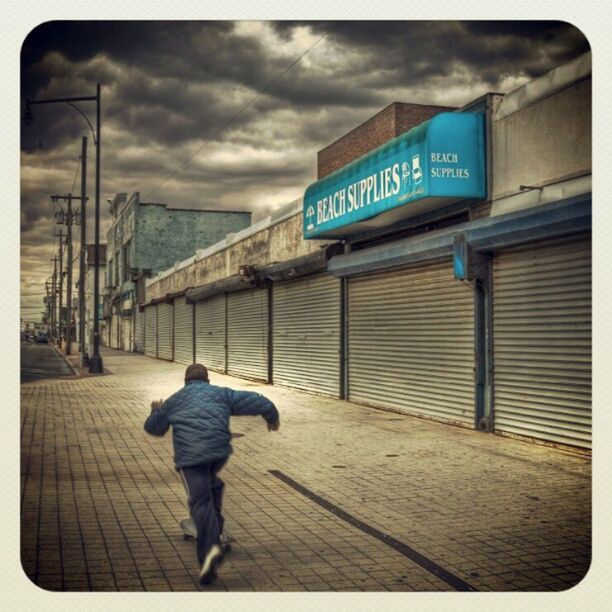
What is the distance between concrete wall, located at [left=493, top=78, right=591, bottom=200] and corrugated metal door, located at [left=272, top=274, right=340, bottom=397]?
6562mm

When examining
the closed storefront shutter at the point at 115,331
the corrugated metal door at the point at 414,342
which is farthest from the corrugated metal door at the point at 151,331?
the corrugated metal door at the point at 414,342

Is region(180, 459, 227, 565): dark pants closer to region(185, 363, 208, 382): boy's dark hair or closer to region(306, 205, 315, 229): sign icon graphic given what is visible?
region(185, 363, 208, 382): boy's dark hair

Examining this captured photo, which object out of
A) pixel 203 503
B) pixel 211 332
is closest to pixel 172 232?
pixel 211 332

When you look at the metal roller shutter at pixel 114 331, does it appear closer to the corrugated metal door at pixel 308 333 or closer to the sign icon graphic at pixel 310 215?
the corrugated metal door at pixel 308 333

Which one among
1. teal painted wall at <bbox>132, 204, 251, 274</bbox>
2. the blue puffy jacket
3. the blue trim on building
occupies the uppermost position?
teal painted wall at <bbox>132, 204, 251, 274</bbox>

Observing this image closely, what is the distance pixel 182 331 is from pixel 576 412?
89.3 ft

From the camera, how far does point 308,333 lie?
736 inches

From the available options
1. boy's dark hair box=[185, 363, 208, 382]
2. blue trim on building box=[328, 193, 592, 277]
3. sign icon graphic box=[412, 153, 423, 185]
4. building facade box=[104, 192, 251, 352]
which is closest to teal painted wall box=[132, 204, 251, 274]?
building facade box=[104, 192, 251, 352]

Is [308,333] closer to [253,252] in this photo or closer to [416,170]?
[253,252]

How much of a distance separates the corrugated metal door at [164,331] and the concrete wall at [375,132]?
70.5 ft

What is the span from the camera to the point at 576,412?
370 inches

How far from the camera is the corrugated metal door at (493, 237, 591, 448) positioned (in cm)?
931

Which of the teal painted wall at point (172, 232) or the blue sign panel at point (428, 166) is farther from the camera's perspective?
the teal painted wall at point (172, 232)

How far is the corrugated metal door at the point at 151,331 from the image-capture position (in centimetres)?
4331
